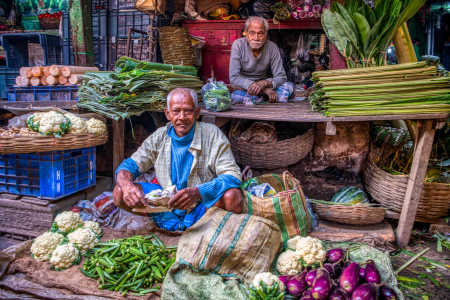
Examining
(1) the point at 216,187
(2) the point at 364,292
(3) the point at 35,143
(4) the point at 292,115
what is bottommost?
(2) the point at 364,292

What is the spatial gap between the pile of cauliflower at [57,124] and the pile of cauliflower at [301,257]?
2289 millimetres

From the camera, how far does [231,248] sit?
7.57 ft

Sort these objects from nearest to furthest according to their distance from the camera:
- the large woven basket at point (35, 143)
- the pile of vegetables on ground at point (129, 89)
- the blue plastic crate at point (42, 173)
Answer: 1. the large woven basket at point (35, 143)
2. the blue plastic crate at point (42, 173)
3. the pile of vegetables on ground at point (129, 89)

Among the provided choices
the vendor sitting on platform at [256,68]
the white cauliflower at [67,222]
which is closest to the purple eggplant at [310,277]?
the white cauliflower at [67,222]

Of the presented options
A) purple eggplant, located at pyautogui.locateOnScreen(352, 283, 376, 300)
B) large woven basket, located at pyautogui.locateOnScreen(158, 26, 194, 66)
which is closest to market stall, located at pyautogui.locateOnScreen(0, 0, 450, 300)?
purple eggplant, located at pyautogui.locateOnScreen(352, 283, 376, 300)

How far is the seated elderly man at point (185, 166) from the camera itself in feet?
8.78

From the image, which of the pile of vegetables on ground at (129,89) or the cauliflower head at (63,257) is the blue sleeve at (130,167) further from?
the cauliflower head at (63,257)

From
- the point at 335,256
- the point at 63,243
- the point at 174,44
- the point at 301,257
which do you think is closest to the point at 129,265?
the point at 63,243

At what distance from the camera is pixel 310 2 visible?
5.35m

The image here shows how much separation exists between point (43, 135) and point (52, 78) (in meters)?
1.31

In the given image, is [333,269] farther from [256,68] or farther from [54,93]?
[54,93]

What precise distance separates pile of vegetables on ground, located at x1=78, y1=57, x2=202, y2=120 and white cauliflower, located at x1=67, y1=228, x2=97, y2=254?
3.81 ft

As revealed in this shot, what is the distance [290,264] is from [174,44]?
4457mm

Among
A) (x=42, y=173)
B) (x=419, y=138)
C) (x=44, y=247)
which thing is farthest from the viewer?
(x=42, y=173)
